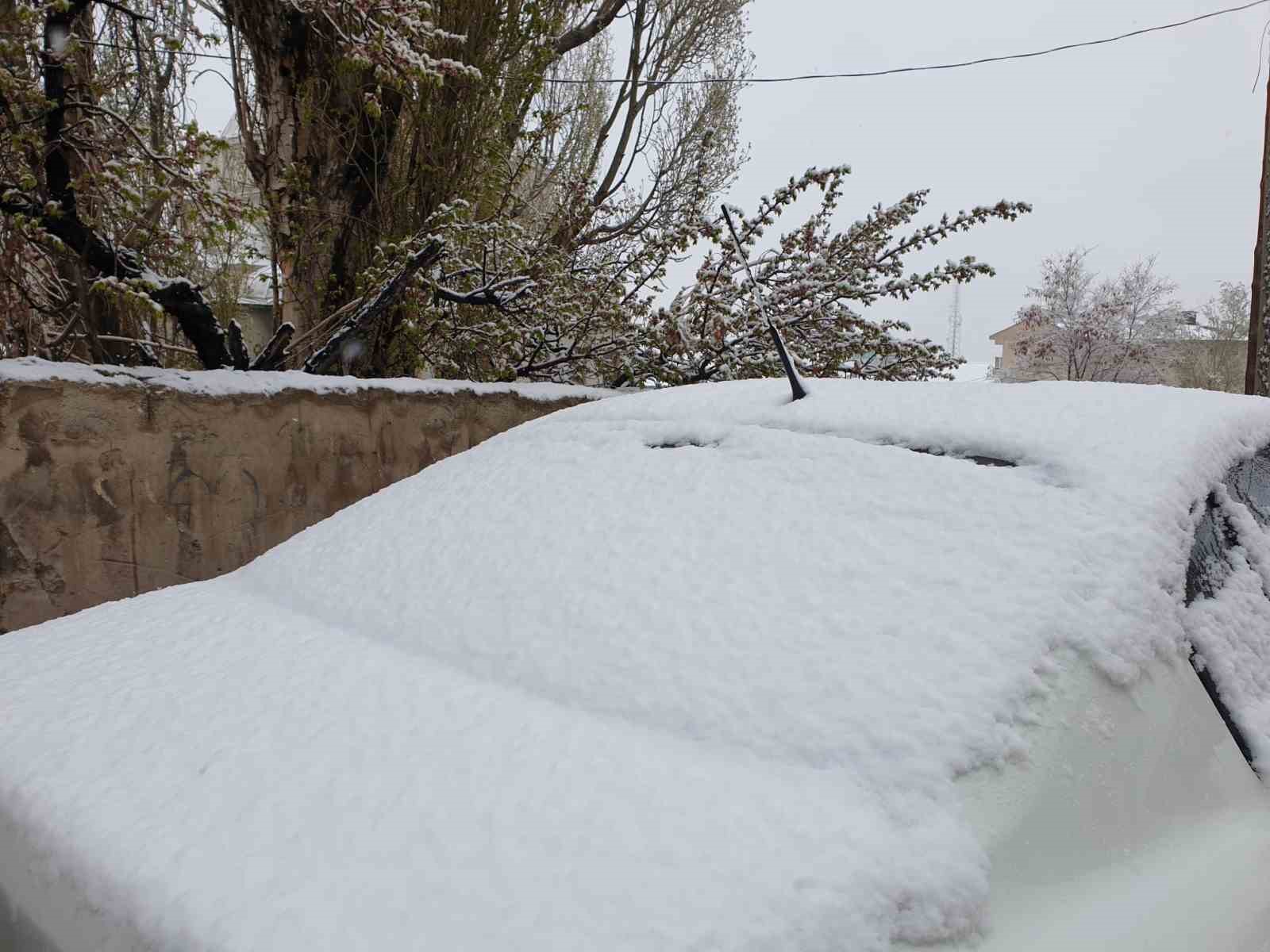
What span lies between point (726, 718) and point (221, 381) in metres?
2.78

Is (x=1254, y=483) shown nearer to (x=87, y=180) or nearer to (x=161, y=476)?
(x=161, y=476)

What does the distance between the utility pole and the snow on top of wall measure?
→ 6.17m

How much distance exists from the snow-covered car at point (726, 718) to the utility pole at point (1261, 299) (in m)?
6.56

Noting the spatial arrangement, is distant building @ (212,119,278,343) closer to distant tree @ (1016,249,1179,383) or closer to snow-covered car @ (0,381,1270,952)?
snow-covered car @ (0,381,1270,952)

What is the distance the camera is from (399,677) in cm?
114

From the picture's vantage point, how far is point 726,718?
3.15 feet

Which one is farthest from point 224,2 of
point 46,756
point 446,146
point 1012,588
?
point 1012,588

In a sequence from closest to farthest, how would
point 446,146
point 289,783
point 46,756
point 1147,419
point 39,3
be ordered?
1. point 289,783
2. point 46,756
3. point 1147,419
4. point 39,3
5. point 446,146

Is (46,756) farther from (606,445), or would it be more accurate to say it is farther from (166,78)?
(166,78)

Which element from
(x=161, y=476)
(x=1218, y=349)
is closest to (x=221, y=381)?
(x=161, y=476)

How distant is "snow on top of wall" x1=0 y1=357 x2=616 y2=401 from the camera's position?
8.78 ft

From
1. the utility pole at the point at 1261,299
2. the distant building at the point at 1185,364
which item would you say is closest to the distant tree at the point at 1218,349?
the distant building at the point at 1185,364

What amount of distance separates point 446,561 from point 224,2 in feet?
17.8

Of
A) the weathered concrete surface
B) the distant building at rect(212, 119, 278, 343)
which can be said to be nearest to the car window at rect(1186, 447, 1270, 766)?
the weathered concrete surface
